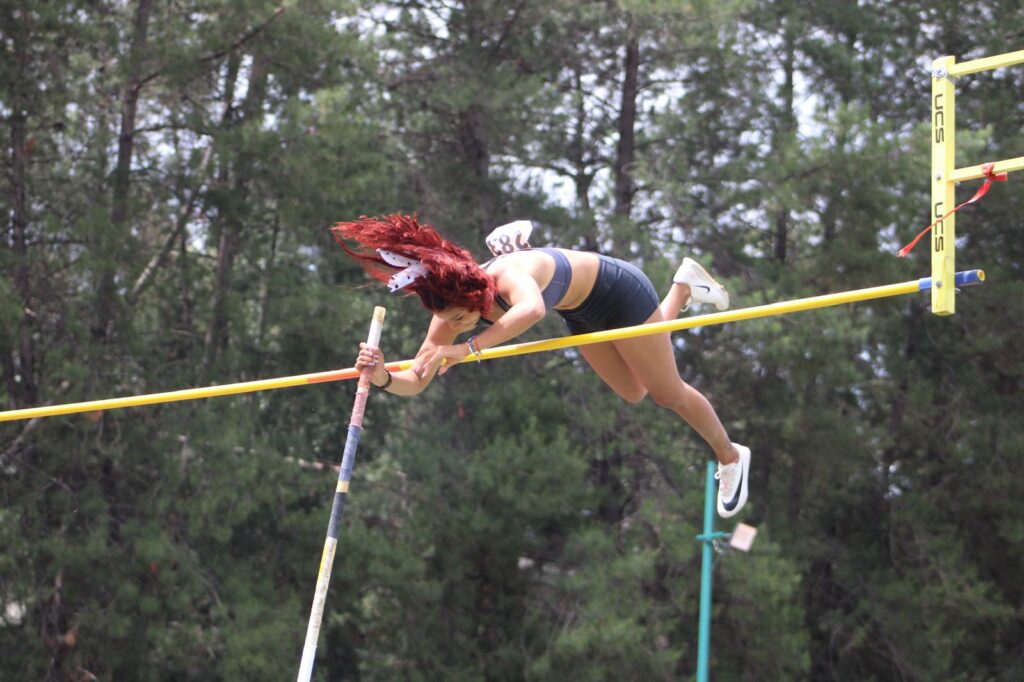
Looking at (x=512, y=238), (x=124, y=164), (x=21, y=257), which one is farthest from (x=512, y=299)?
(x=124, y=164)

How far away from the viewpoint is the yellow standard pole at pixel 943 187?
167 inches

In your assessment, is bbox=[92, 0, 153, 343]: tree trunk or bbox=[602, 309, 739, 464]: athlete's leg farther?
bbox=[92, 0, 153, 343]: tree trunk

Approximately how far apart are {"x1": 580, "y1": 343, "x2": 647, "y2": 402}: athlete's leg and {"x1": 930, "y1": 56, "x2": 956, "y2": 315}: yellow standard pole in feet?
3.72

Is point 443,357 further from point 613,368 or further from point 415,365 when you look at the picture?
point 613,368

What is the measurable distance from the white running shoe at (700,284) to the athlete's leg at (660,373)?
32cm

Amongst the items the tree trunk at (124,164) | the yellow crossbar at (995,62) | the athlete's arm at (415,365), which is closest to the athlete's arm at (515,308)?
the athlete's arm at (415,365)

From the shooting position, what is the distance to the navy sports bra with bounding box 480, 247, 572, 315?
14.8 ft

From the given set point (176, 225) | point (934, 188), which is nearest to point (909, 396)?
point (176, 225)

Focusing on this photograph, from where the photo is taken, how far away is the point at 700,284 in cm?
520

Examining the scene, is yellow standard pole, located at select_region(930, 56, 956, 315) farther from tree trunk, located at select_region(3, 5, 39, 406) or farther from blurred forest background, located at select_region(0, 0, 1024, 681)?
tree trunk, located at select_region(3, 5, 39, 406)

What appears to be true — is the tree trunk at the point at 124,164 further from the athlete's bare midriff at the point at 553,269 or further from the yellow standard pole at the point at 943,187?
the yellow standard pole at the point at 943,187

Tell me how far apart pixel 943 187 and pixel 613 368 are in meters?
1.29

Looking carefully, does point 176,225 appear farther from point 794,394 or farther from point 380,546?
point 794,394

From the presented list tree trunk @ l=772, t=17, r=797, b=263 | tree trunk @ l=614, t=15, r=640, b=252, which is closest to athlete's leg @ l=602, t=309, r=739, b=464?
tree trunk @ l=772, t=17, r=797, b=263
